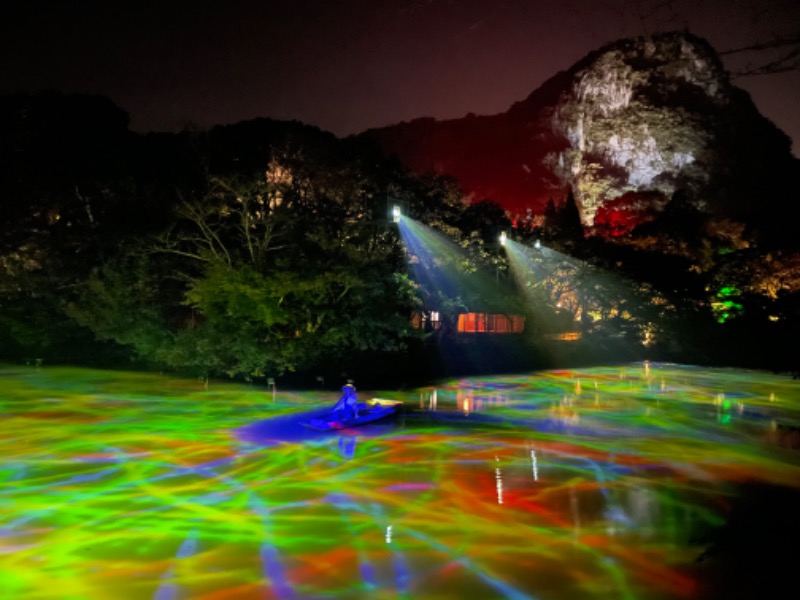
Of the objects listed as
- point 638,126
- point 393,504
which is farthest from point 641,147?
point 393,504

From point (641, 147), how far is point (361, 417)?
6089 centimetres

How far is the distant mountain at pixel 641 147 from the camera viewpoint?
57625 mm

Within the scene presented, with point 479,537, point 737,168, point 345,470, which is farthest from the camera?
point 737,168

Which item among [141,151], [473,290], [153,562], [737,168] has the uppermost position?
[737,168]

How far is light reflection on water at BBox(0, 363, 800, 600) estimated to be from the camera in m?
4.01

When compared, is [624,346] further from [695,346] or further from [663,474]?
[663,474]

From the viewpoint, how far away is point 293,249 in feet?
51.9

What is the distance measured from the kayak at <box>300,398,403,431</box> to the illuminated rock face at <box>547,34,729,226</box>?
171ft

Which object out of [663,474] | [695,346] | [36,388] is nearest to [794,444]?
[663,474]

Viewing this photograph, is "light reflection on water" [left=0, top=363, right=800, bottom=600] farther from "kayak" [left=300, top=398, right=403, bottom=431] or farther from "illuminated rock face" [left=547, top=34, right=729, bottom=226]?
"illuminated rock face" [left=547, top=34, right=729, bottom=226]

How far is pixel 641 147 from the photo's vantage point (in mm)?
61469

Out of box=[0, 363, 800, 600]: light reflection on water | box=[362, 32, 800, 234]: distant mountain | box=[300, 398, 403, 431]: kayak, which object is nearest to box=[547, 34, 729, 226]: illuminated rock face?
box=[362, 32, 800, 234]: distant mountain

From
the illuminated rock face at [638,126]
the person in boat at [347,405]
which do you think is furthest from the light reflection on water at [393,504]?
the illuminated rock face at [638,126]

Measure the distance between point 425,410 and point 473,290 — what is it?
10755 mm
